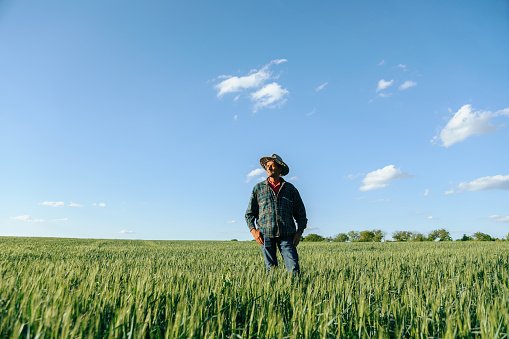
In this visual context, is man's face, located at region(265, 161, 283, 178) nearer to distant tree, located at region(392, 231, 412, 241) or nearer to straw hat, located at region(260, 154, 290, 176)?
straw hat, located at region(260, 154, 290, 176)

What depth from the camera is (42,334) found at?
1521 millimetres

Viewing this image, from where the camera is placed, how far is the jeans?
15.3ft

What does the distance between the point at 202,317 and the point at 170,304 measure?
406 millimetres

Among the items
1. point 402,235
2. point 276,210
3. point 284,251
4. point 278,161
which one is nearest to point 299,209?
point 276,210

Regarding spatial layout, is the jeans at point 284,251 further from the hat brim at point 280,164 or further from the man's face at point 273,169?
the hat brim at point 280,164

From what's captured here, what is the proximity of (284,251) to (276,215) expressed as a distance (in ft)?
1.94

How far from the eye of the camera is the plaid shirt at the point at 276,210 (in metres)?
4.74

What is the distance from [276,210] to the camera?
15.6 feet

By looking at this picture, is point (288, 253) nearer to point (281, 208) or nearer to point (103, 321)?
point (281, 208)

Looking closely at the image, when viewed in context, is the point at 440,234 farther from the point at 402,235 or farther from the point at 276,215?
the point at 276,215

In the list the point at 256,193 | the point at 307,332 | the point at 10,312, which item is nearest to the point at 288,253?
the point at 256,193

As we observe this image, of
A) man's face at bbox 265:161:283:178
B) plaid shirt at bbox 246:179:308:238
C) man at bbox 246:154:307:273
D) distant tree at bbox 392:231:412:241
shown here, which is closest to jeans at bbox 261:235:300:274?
man at bbox 246:154:307:273

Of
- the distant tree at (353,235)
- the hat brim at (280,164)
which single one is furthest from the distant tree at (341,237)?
the hat brim at (280,164)

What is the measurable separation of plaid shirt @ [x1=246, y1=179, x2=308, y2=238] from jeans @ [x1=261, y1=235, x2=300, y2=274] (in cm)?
13
